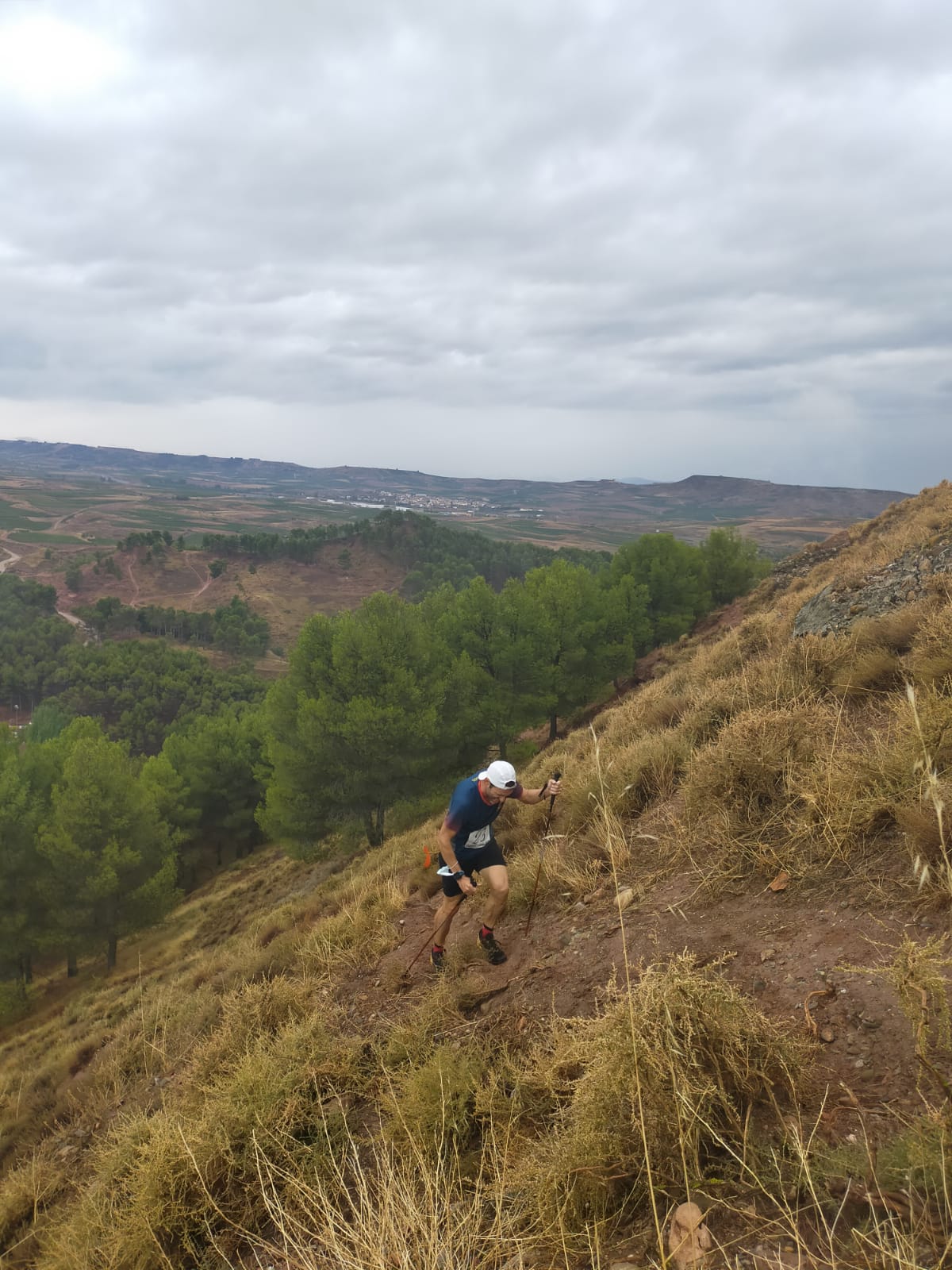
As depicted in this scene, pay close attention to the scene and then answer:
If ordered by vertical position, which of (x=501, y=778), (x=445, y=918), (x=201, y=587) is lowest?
(x=201, y=587)

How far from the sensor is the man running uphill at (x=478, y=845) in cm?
518

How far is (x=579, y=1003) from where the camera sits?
4.03 metres

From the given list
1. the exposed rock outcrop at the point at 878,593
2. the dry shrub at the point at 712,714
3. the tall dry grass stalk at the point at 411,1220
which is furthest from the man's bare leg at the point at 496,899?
the exposed rock outcrop at the point at 878,593

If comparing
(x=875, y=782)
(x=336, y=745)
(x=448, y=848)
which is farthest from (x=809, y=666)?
(x=336, y=745)

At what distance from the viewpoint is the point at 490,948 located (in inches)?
203

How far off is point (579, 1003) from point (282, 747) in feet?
Result: 52.7

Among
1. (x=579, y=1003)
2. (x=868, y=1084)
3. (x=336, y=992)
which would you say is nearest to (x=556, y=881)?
(x=579, y=1003)

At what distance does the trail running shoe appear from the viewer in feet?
16.6

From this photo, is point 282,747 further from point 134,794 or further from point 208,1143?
point 208,1143

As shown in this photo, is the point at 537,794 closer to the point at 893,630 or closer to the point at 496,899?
the point at 496,899

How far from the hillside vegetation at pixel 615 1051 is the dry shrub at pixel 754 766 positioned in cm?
3

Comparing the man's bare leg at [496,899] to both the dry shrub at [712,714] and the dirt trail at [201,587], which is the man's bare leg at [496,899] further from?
the dirt trail at [201,587]

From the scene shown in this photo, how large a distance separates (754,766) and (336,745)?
14508mm

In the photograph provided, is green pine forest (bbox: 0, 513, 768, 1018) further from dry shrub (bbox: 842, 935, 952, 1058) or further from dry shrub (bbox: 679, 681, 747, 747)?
dry shrub (bbox: 842, 935, 952, 1058)
